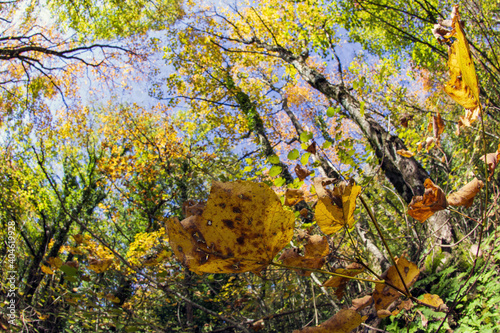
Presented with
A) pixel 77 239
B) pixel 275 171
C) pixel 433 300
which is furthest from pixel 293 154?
pixel 77 239

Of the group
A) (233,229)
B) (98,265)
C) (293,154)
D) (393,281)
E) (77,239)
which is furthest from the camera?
(77,239)

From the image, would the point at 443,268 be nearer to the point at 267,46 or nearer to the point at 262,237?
the point at 262,237

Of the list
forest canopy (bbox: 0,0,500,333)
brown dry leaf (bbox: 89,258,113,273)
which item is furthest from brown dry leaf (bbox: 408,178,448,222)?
brown dry leaf (bbox: 89,258,113,273)

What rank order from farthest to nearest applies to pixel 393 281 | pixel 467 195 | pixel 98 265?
pixel 98 265 → pixel 467 195 → pixel 393 281

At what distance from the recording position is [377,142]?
3023 mm

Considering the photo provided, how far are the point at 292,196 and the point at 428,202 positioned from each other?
1.73 feet

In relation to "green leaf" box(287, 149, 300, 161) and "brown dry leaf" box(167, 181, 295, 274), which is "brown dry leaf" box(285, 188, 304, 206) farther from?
"brown dry leaf" box(167, 181, 295, 274)

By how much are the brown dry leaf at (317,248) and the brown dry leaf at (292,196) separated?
1.27 feet

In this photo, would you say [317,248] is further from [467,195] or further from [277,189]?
[277,189]

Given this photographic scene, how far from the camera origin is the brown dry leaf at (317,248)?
64 cm

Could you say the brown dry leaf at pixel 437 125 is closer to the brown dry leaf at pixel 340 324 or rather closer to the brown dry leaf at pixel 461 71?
the brown dry leaf at pixel 461 71

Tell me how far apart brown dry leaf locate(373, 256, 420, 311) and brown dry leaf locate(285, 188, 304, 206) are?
1.56 ft

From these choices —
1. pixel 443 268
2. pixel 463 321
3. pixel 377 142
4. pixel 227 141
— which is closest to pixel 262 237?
pixel 463 321

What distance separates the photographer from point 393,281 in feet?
1.81
